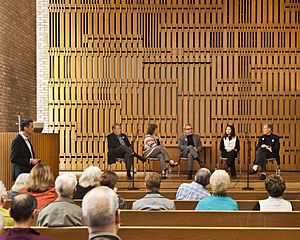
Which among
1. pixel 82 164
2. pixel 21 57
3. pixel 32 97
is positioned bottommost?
pixel 82 164

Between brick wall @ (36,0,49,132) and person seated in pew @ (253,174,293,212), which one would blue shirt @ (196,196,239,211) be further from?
brick wall @ (36,0,49,132)

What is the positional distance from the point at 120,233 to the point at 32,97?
997 centimetres

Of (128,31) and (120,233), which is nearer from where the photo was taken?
(120,233)

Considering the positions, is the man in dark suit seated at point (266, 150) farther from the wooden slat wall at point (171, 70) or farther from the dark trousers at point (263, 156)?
the wooden slat wall at point (171, 70)

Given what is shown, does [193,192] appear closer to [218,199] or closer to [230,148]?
[218,199]

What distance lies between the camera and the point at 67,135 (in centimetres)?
1284

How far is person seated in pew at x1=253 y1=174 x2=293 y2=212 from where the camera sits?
15.8ft

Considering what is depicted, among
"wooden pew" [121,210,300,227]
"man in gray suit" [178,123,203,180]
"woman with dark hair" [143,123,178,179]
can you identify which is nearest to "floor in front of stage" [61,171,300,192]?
"woman with dark hair" [143,123,178,179]

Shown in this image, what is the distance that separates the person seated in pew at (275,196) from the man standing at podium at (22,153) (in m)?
4.22

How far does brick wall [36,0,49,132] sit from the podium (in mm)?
3428

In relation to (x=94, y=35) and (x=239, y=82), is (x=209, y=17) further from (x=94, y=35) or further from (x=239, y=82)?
(x=94, y=35)

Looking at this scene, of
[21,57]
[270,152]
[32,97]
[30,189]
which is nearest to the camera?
[30,189]

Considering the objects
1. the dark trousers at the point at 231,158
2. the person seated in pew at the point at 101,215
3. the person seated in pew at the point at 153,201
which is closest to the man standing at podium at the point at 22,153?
the person seated in pew at the point at 153,201

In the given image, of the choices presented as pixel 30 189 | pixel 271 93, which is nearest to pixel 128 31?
pixel 271 93
